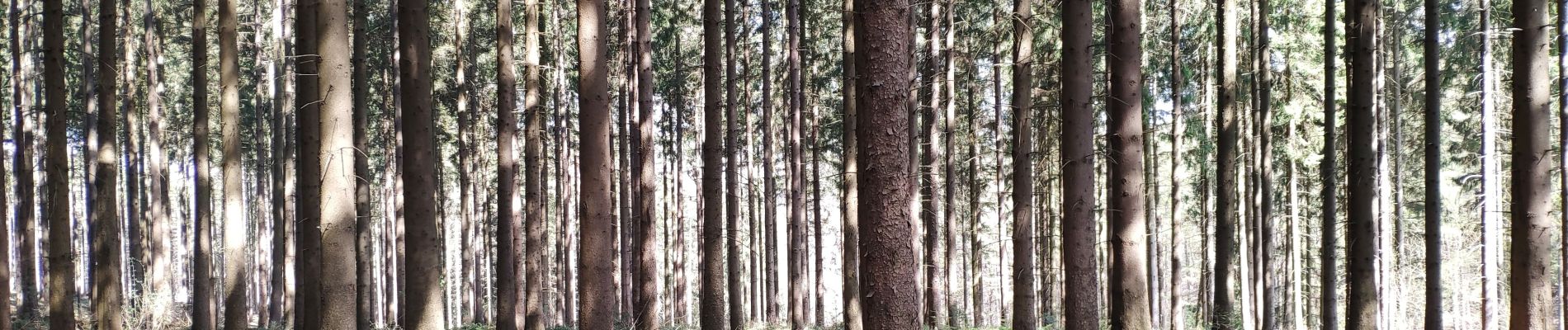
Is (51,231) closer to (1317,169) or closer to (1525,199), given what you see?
(1525,199)

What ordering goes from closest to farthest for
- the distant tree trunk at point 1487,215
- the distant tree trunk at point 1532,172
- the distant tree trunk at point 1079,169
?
1. the distant tree trunk at point 1079,169
2. the distant tree trunk at point 1532,172
3. the distant tree trunk at point 1487,215

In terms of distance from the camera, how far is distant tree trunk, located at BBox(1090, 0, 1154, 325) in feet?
28.0

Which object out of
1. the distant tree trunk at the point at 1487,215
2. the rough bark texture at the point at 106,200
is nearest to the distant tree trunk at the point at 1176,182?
the distant tree trunk at the point at 1487,215

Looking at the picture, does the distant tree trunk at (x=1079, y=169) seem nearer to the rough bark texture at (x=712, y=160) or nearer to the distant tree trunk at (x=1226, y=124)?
the distant tree trunk at (x=1226, y=124)

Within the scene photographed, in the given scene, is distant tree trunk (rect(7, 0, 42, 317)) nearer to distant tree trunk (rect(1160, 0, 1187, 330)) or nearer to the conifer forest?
the conifer forest

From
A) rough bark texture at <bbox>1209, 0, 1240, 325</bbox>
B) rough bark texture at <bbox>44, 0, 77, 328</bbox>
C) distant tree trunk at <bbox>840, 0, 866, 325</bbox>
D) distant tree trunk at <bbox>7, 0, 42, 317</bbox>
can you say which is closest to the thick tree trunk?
distant tree trunk at <bbox>840, 0, 866, 325</bbox>

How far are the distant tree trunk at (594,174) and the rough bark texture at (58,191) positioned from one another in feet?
21.8

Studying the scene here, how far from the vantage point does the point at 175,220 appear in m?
60.3

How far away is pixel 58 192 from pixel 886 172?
10890 millimetres

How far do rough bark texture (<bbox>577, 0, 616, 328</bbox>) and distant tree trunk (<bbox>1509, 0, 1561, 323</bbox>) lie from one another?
9720 mm

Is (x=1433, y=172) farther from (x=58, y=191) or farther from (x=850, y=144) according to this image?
(x=58, y=191)

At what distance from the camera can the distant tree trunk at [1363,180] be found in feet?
31.9

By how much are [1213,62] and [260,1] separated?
2166cm

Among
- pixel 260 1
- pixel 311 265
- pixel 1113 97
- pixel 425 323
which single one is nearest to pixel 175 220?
pixel 260 1
